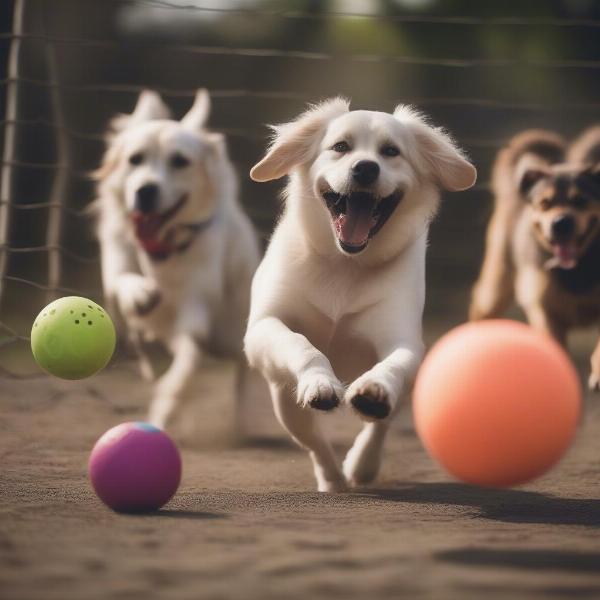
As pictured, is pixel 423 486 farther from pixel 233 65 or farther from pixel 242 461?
pixel 233 65

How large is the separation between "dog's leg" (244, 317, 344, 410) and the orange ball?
328 mm

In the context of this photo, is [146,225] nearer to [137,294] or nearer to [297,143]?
[137,294]

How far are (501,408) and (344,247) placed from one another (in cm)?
113

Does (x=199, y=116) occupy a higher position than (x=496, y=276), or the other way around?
(x=199, y=116)

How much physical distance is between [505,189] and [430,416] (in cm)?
412

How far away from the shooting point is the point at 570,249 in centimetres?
696

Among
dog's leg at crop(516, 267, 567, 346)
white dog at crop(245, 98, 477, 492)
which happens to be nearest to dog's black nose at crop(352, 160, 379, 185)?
white dog at crop(245, 98, 477, 492)

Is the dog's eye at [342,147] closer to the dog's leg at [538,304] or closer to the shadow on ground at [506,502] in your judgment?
the shadow on ground at [506,502]

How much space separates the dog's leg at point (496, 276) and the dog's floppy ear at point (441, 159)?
9.32ft

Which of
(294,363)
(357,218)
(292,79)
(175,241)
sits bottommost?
(294,363)

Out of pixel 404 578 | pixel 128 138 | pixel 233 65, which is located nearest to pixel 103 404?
pixel 128 138

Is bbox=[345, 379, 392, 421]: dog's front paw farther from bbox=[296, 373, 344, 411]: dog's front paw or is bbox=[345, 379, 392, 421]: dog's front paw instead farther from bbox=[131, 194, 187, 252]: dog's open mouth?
bbox=[131, 194, 187, 252]: dog's open mouth

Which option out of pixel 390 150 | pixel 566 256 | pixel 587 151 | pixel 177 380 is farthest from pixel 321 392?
pixel 587 151

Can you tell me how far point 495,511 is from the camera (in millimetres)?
4219
